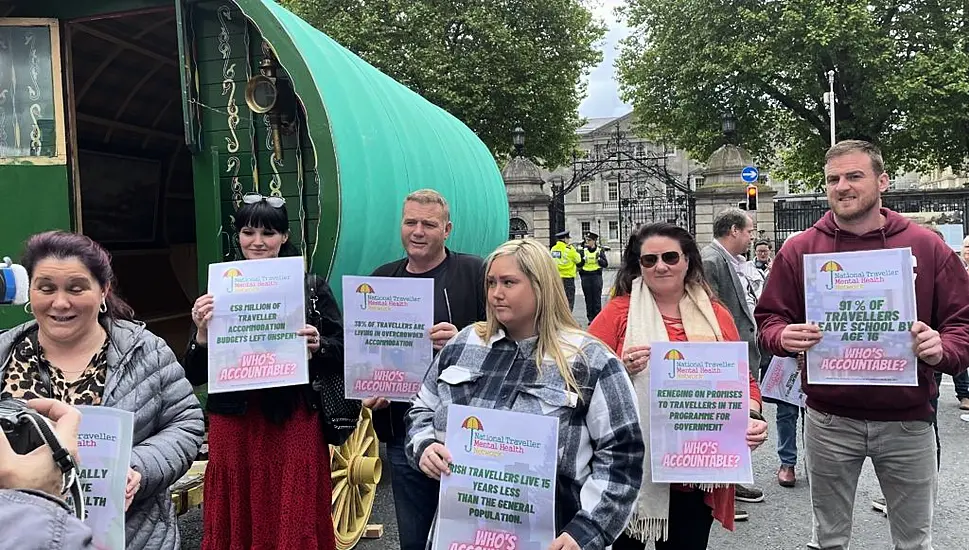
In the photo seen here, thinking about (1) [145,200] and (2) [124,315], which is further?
(1) [145,200]

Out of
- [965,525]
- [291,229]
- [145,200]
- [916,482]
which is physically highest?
[145,200]

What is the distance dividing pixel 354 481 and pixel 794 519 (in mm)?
2827

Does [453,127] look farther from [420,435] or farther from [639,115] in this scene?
[639,115]

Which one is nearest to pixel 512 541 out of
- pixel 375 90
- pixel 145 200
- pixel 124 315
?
pixel 124 315

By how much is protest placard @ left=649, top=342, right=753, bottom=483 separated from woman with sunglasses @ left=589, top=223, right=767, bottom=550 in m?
0.07

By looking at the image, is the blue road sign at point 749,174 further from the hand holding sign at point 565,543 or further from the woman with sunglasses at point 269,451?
the hand holding sign at point 565,543

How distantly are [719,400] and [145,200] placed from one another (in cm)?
669

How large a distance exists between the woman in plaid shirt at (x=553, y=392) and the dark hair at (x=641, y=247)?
760 millimetres

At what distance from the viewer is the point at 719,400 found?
250 centimetres

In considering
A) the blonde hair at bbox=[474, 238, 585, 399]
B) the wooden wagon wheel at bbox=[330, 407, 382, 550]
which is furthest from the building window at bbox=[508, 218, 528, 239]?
the blonde hair at bbox=[474, 238, 585, 399]

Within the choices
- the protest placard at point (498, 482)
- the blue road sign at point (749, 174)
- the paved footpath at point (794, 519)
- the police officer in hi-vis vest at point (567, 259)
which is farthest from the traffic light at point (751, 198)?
the protest placard at point (498, 482)

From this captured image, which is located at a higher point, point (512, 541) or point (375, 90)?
point (375, 90)

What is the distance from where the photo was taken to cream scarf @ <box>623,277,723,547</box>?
261 centimetres

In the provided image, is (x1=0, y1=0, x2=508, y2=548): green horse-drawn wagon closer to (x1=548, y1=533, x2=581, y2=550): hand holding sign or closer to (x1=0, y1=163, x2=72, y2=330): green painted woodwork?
(x1=0, y1=163, x2=72, y2=330): green painted woodwork
